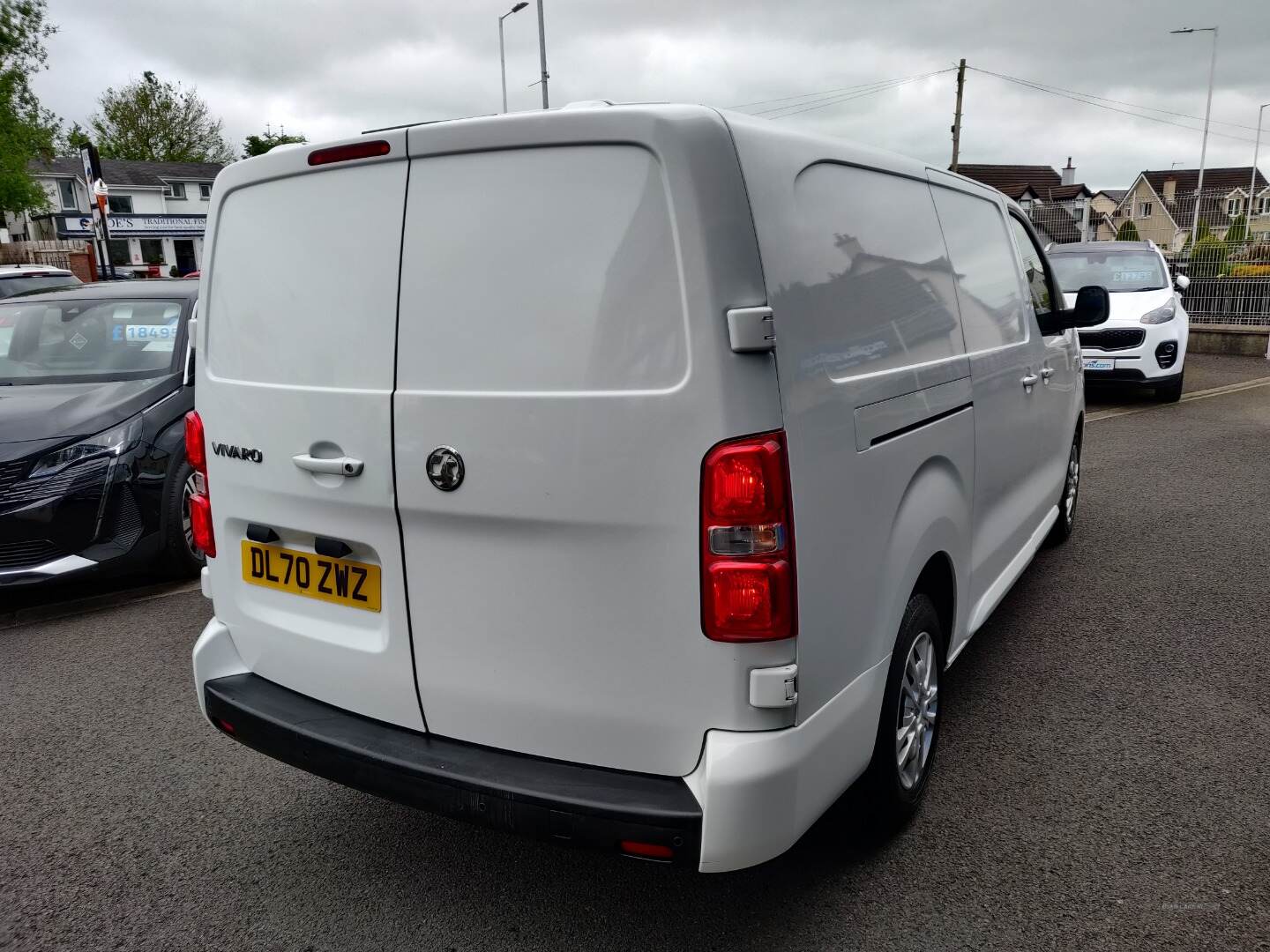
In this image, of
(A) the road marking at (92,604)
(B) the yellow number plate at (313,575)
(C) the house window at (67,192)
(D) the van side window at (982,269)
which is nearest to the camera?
(B) the yellow number plate at (313,575)

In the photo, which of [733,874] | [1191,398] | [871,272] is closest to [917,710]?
[733,874]

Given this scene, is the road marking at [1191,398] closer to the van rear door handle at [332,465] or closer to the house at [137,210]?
the van rear door handle at [332,465]

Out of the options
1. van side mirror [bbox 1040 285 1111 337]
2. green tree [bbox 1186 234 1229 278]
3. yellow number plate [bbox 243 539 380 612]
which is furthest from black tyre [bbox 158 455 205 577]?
green tree [bbox 1186 234 1229 278]

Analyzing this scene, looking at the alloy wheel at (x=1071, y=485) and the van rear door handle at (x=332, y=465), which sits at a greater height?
the van rear door handle at (x=332, y=465)

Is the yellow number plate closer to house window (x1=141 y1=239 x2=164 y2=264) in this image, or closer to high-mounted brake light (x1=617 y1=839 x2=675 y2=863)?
high-mounted brake light (x1=617 y1=839 x2=675 y2=863)

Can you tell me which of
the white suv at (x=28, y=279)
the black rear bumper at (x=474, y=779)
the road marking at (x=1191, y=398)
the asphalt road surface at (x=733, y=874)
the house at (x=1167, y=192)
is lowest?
the road marking at (x=1191, y=398)

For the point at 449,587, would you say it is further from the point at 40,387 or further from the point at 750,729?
the point at 40,387

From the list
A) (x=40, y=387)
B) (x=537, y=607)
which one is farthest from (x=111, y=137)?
(x=537, y=607)

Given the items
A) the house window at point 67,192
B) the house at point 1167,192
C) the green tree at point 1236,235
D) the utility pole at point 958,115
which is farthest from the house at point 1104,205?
the house window at point 67,192

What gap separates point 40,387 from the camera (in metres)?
5.50

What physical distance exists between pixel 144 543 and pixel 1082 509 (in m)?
5.86

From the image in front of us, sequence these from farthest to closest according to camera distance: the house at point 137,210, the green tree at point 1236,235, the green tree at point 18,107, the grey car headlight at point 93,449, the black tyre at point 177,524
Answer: the house at point 137,210, the green tree at point 18,107, the green tree at point 1236,235, the black tyre at point 177,524, the grey car headlight at point 93,449

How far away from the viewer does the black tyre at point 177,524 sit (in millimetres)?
5336

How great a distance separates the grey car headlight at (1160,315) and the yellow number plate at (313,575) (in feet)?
36.1
